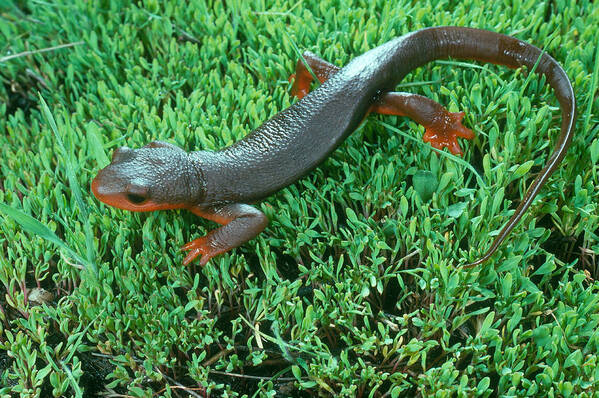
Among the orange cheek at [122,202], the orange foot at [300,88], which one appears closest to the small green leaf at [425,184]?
the orange foot at [300,88]

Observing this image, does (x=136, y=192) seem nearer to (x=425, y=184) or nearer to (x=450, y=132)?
(x=425, y=184)


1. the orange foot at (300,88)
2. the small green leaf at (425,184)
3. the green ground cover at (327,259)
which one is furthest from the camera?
the orange foot at (300,88)

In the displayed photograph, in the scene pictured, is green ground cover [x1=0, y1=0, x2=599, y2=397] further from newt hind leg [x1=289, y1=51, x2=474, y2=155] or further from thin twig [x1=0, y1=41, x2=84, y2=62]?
thin twig [x1=0, y1=41, x2=84, y2=62]

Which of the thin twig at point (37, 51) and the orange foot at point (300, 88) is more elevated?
the thin twig at point (37, 51)

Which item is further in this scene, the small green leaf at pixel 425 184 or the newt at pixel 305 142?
the small green leaf at pixel 425 184

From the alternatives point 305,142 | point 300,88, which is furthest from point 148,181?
point 300,88

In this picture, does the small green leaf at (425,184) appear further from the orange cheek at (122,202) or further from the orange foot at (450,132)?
the orange cheek at (122,202)

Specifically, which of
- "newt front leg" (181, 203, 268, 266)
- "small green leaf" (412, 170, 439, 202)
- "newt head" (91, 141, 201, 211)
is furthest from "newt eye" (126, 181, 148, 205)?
"small green leaf" (412, 170, 439, 202)
